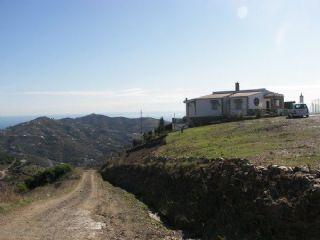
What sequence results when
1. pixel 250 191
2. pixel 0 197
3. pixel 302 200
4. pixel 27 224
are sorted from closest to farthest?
pixel 302 200 < pixel 250 191 < pixel 27 224 < pixel 0 197

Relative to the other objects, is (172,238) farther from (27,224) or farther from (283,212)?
(27,224)

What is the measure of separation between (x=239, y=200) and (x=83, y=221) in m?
8.22

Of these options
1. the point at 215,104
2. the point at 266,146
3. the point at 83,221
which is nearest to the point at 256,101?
the point at 215,104

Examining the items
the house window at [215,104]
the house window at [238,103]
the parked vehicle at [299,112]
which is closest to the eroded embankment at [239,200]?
the parked vehicle at [299,112]

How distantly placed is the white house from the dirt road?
37632 mm

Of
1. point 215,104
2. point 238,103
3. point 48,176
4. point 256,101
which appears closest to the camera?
point 48,176

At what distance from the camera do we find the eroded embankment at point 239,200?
1627cm

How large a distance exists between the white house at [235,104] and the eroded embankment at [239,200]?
3757cm

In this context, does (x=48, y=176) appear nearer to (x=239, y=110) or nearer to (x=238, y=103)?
(x=239, y=110)

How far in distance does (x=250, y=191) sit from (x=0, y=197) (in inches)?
718

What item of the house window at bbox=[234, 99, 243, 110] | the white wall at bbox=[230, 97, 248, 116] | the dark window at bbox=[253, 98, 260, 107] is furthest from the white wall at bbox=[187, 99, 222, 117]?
the dark window at bbox=[253, 98, 260, 107]

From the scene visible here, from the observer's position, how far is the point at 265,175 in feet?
65.4

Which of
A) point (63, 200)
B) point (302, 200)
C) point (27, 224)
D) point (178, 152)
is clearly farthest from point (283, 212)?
A: point (178, 152)

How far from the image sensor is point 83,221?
2375 centimetres
